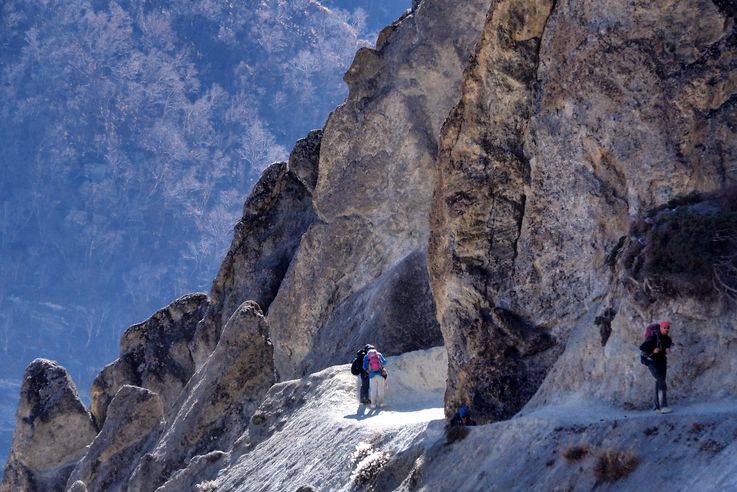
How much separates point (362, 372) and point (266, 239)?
20010 mm

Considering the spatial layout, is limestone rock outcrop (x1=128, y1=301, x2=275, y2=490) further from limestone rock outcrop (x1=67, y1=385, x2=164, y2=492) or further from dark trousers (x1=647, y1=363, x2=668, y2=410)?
dark trousers (x1=647, y1=363, x2=668, y2=410)

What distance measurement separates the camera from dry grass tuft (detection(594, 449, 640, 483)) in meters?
15.1

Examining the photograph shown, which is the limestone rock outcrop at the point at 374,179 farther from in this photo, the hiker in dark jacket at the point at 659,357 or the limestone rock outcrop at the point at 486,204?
the hiker in dark jacket at the point at 659,357

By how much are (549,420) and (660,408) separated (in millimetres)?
1822

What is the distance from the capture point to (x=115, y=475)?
37656 mm

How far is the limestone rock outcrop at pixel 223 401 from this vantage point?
32.6 metres

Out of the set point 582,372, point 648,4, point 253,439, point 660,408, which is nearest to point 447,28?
point 253,439

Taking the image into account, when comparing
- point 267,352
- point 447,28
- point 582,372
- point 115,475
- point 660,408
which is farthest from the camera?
point 447,28

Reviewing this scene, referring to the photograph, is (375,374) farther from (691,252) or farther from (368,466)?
(691,252)

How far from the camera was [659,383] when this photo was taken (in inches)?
643

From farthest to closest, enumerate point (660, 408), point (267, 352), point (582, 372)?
point (267, 352), point (582, 372), point (660, 408)

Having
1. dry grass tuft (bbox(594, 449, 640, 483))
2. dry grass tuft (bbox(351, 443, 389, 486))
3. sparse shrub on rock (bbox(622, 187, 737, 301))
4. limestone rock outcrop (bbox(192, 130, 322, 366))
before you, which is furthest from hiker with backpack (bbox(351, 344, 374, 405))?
limestone rock outcrop (bbox(192, 130, 322, 366))

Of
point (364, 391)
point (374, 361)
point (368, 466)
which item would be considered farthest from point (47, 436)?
point (368, 466)

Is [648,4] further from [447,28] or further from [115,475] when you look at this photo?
[115,475]
